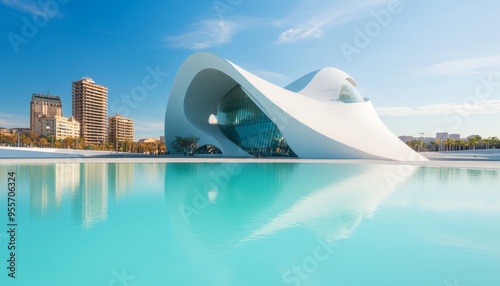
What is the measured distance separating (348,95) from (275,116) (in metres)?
10.6

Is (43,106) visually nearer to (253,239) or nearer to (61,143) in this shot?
(61,143)

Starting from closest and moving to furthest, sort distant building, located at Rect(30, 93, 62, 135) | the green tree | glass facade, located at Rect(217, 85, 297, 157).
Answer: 1. glass facade, located at Rect(217, 85, 297, 157)
2. the green tree
3. distant building, located at Rect(30, 93, 62, 135)

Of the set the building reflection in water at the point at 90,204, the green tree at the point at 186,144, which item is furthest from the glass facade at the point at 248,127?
the building reflection in water at the point at 90,204

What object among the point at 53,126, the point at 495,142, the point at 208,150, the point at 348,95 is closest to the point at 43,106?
the point at 53,126

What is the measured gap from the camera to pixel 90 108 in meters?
89.7

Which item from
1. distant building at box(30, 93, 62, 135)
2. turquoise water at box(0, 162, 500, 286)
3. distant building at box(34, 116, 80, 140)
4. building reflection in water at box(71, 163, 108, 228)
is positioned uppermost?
distant building at box(30, 93, 62, 135)

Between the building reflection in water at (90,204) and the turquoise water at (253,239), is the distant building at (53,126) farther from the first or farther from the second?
the turquoise water at (253,239)

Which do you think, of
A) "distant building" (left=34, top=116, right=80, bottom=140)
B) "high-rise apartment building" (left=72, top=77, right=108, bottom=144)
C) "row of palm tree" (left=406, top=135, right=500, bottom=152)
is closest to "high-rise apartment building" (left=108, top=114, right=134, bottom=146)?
"high-rise apartment building" (left=72, top=77, right=108, bottom=144)

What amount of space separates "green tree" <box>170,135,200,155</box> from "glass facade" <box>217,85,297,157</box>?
507cm

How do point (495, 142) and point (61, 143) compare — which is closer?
point (61, 143)

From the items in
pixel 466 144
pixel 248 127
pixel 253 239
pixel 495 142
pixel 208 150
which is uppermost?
pixel 248 127

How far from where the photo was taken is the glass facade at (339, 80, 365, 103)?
33.0m

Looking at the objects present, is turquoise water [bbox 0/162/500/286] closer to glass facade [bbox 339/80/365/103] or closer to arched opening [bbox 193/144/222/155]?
glass facade [bbox 339/80/365/103]

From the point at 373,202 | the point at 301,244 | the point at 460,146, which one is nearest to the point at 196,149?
the point at 373,202
